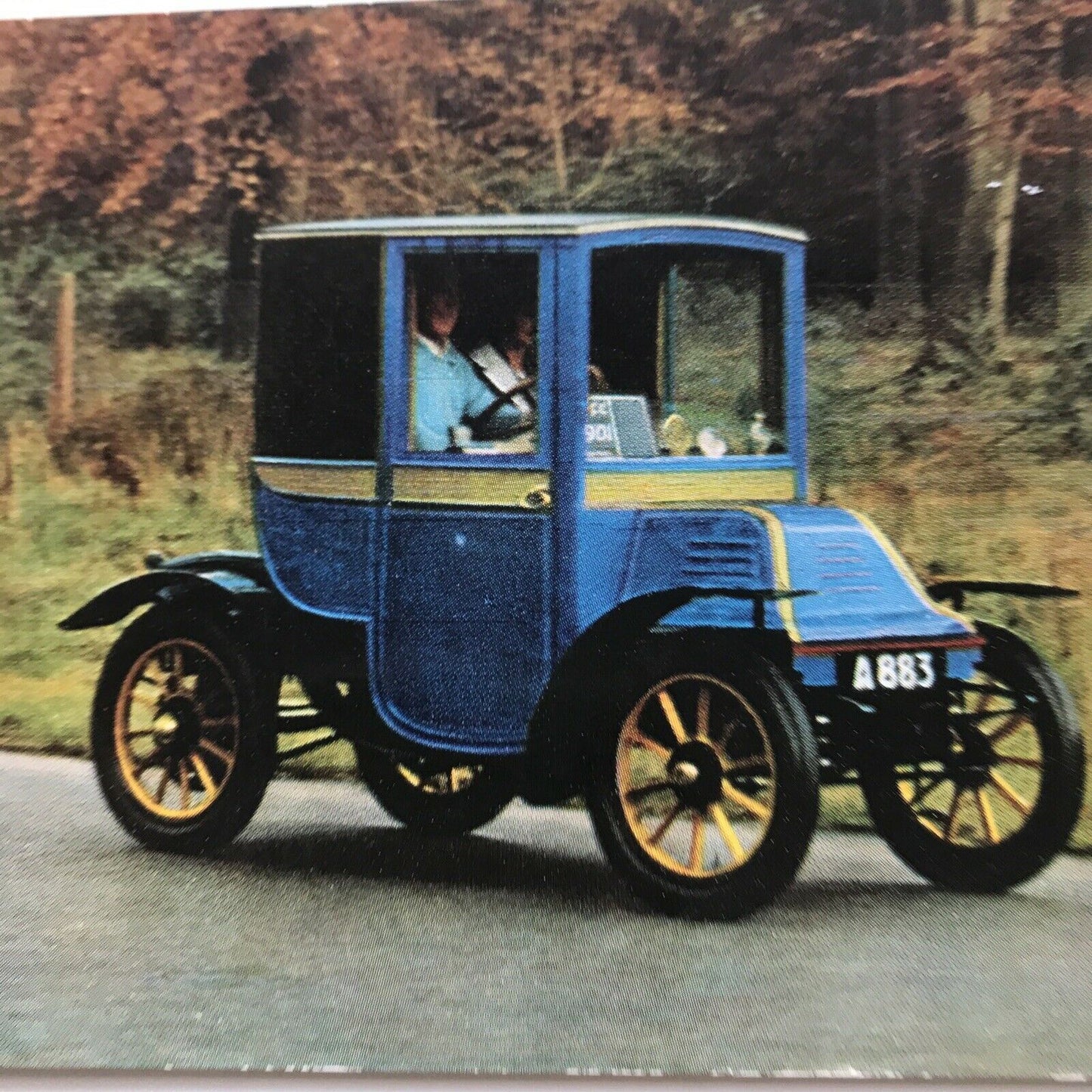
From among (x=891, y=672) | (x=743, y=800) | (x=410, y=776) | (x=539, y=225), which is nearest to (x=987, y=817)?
(x=891, y=672)

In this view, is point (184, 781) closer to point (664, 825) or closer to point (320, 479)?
point (320, 479)

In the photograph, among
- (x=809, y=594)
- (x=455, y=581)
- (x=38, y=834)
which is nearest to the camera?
(x=809, y=594)

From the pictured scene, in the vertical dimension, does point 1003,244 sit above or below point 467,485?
above

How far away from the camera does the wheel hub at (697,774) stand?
305 cm

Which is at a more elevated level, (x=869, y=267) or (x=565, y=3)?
(x=565, y=3)

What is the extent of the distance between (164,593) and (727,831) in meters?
1.63

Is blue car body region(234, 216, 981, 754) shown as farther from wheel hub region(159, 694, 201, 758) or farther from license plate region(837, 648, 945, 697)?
wheel hub region(159, 694, 201, 758)

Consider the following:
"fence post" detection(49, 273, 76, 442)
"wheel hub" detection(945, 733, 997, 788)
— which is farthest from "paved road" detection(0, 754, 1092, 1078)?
"fence post" detection(49, 273, 76, 442)

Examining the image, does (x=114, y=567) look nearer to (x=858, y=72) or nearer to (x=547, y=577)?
(x=547, y=577)

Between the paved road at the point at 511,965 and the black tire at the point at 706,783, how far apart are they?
4.3 inches

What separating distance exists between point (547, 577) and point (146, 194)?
1.59 metres

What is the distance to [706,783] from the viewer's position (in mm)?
3055

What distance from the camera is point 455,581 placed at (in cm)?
329

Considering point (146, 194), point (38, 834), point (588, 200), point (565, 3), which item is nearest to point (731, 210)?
point (588, 200)
